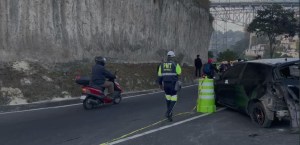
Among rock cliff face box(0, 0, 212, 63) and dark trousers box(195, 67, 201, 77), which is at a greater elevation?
rock cliff face box(0, 0, 212, 63)

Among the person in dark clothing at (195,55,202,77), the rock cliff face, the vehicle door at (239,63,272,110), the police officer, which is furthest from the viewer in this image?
the person in dark clothing at (195,55,202,77)

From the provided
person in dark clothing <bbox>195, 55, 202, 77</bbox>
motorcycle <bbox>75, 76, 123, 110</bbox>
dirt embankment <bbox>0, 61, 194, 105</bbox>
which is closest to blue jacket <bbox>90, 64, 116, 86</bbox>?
motorcycle <bbox>75, 76, 123, 110</bbox>

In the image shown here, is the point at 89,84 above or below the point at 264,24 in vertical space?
below

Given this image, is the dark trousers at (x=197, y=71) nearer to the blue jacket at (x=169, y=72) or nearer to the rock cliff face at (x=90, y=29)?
the rock cliff face at (x=90, y=29)

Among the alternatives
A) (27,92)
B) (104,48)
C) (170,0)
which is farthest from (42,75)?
(170,0)

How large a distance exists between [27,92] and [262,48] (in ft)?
145

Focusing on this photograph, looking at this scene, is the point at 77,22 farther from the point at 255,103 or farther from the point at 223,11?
the point at 223,11

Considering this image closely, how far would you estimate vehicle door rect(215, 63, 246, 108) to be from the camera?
1230 centimetres

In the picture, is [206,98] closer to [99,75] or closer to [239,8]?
[99,75]

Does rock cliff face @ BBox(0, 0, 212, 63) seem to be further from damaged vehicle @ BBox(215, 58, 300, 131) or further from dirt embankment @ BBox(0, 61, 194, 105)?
damaged vehicle @ BBox(215, 58, 300, 131)

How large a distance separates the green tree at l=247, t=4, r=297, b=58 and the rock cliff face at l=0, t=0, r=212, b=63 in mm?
16363

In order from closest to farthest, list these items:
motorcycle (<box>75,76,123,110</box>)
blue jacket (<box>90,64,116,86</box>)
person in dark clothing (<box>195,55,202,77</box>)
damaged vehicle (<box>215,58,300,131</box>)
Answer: damaged vehicle (<box>215,58,300,131</box>) → motorcycle (<box>75,76,123,110</box>) → blue jacket (<box>90,64,116,86</box>) → person in dark clothing (<box>195,55,202,77</box>)

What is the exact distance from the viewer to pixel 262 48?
2235 inches

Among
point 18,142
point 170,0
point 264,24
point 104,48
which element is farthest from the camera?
point 264,24
